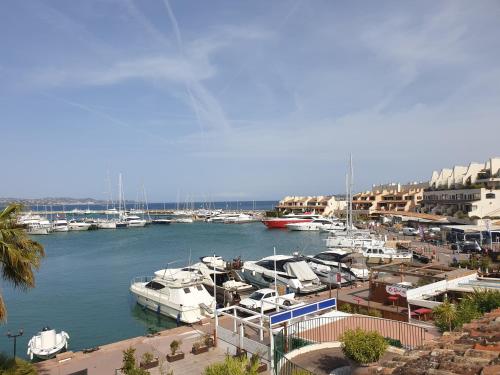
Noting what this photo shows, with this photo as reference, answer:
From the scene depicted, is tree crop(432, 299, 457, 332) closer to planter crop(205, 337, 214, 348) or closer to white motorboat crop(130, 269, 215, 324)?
planter crop(205, 337, 214, 348)

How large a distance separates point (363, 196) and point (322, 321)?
105484 mm

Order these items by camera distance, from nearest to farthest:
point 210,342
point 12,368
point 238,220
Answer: point 12,368
point 210,342
point 238,220

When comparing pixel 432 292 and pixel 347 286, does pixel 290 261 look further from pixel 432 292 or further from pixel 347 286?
pixel 432 292

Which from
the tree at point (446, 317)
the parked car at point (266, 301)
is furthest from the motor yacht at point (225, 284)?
the tree at point (446, 317)

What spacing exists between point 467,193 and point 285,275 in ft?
182

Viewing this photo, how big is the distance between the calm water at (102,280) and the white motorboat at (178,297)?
92 centimetres

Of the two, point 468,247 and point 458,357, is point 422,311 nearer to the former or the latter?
point 458,357

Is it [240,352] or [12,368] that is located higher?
[12,368]

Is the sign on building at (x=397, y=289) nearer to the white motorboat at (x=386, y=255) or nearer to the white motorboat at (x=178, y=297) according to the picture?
the white motorboat at (x=178, y=297)

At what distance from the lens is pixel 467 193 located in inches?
2889

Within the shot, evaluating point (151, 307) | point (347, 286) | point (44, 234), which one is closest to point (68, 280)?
point (151, 307)

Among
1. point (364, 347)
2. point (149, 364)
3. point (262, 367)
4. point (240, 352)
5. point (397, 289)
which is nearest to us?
point (364, 347)

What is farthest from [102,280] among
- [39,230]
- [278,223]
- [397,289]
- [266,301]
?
[39,230]

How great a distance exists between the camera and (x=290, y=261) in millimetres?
34438
